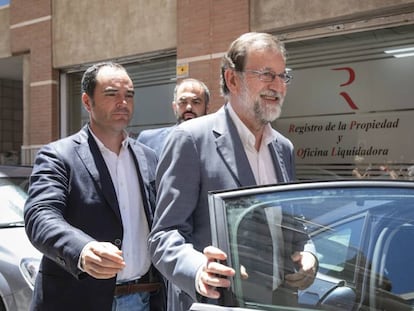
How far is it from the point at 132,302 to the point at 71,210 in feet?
1.67

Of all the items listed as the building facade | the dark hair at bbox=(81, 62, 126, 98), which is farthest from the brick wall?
the dark hair at bbox=(81, 62, 126, 98)

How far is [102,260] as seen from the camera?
162 cm

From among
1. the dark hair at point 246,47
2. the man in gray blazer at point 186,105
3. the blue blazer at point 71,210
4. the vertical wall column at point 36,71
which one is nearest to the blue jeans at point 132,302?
the blue blazer at point 71,210

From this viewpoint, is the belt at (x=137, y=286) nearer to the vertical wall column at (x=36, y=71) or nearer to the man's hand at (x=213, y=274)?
the man's hand at (x=213, y=274)

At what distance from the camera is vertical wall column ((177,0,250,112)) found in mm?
7379

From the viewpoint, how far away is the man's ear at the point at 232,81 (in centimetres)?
203

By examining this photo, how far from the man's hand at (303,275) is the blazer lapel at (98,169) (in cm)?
88

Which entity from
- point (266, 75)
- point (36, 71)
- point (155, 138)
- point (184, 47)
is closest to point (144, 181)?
point (266, 75)

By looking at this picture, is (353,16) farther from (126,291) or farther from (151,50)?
(126,291)

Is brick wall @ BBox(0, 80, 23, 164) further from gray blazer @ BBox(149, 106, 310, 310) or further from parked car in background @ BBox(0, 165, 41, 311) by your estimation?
gray blazer @ BBox(149, 106, 310, 310)

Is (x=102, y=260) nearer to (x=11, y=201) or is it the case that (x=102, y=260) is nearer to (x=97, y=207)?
(x=97, y=207)

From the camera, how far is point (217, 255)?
1486 millimetres

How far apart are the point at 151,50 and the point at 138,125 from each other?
4.89 ft

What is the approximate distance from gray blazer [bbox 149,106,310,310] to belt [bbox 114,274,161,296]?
0.31 metres
